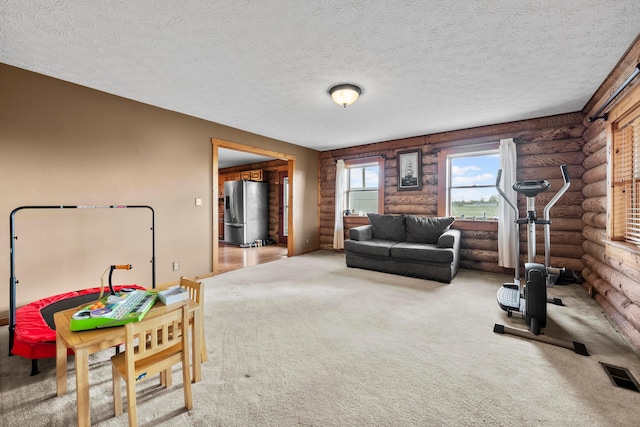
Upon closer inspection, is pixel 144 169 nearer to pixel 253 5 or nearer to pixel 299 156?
pixel 253 5

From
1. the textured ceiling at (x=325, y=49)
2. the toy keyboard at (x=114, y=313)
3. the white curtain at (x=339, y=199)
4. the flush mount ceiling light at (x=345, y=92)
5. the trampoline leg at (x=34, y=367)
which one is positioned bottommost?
the trampoline leg at (x=34, y=367)

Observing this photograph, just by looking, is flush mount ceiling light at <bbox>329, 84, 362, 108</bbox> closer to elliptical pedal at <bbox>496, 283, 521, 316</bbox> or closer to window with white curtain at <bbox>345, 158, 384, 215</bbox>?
elliptical pedal at <bbox>496, 283, 521, 316</bbox>

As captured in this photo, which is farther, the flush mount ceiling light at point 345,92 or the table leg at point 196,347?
the flush mount ceiling light at point 345,92

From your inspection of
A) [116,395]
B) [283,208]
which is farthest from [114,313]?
[283,208]

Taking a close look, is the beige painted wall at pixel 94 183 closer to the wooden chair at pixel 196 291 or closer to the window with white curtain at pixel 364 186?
the wooden chair at pixel 196 291

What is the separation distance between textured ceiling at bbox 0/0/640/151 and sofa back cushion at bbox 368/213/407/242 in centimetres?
218

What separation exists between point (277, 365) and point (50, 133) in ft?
11.1

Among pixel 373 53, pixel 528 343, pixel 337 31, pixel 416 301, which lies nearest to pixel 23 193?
pixel 337 31

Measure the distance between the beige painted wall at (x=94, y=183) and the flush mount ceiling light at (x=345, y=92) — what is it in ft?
7.65

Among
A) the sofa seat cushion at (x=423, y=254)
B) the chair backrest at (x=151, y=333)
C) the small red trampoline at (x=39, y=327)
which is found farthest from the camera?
the sofa seat cushion at (x=423, y=254)

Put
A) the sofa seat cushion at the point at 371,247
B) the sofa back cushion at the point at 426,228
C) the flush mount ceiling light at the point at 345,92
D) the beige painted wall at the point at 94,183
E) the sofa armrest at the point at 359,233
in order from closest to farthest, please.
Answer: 1. the beige painted wall at the point at 94,183
2. the flush mount ceiling light at the point at 345,92
3. the sofa seat cushion at the point at 371,247
4. the sofa back cushion at the point at 426,228
5. the sofa armrest at the point at 359,233

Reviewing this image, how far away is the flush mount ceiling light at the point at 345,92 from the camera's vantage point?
9.93 ft

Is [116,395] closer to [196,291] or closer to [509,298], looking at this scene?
[196,291]

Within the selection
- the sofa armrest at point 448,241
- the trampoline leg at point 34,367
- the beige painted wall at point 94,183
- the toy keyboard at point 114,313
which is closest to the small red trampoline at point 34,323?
the trampoline leg at point 34,367
